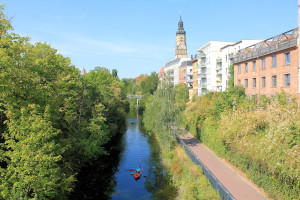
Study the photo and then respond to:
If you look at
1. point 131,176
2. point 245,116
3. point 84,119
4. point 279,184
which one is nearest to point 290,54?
point 245,116

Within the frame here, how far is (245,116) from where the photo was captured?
19734 mm

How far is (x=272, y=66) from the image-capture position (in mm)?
27609

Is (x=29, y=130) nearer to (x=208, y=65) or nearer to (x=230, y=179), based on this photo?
(x=230, y=179)

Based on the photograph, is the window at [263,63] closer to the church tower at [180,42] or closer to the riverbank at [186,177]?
the riverbank at [186,177]

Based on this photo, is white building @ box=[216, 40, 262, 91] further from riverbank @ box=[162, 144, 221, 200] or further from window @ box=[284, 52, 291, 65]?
riverbank @ box=[162, 144, 221, 200]

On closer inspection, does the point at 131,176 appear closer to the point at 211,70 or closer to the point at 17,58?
the point at 17,58

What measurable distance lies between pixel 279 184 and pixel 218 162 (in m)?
8.84

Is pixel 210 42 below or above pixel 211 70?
above

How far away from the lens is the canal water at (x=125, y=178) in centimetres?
2150

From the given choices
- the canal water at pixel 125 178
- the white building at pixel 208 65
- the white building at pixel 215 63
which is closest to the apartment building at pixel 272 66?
the white building at pixel 215 63

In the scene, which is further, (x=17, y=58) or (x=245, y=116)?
(x=245, y=116)

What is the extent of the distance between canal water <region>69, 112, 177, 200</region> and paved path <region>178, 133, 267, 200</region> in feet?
13.9

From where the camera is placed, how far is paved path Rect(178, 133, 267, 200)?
14906 millimetres

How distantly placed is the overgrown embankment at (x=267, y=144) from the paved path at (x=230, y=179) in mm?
626
